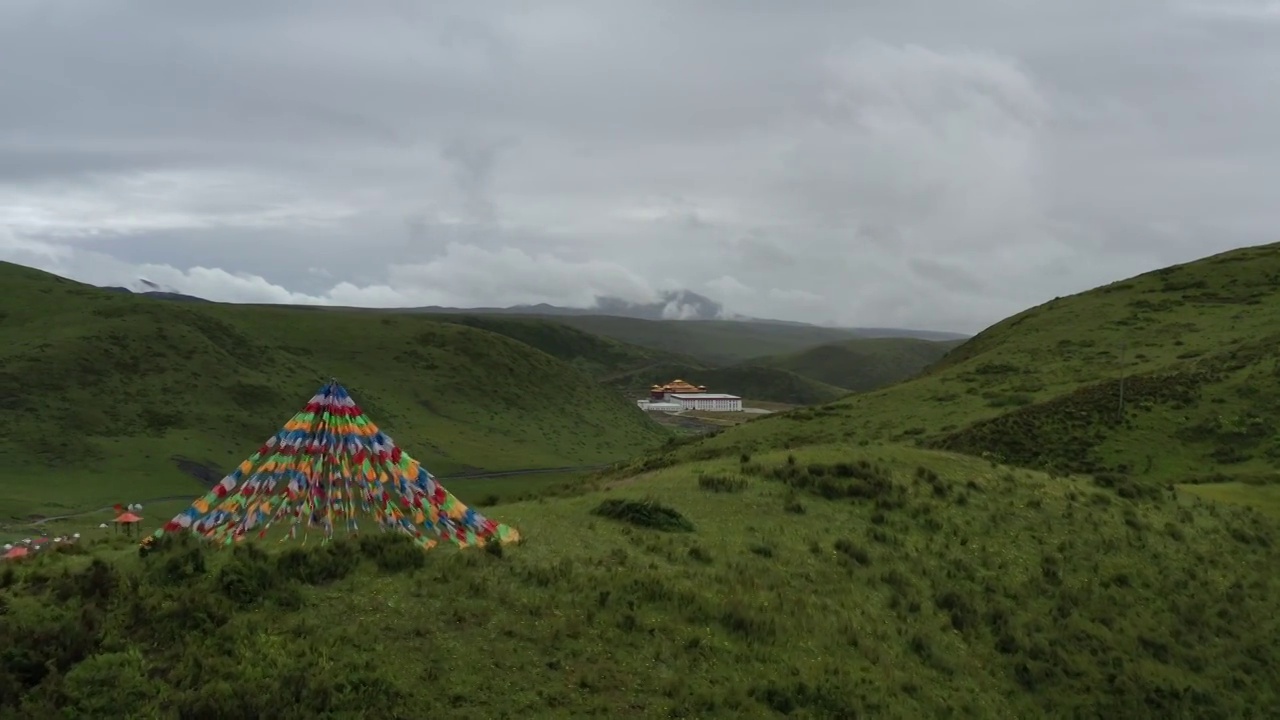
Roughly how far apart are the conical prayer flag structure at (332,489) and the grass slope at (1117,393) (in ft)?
104

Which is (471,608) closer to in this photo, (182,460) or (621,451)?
(182,460)

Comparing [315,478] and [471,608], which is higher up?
[315,478]

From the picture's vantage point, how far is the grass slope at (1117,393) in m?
41.8

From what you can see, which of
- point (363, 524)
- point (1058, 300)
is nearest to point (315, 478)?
point (363, 524)

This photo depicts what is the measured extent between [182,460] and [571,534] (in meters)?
63.3

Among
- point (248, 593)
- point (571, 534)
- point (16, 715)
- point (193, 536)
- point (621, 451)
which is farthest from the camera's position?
point (621, 451)

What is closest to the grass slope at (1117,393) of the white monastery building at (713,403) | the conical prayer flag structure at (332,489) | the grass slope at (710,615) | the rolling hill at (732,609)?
the rolling hill at (732,609)

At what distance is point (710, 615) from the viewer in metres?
15.5

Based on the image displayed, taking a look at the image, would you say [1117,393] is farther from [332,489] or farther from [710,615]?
[332,489]

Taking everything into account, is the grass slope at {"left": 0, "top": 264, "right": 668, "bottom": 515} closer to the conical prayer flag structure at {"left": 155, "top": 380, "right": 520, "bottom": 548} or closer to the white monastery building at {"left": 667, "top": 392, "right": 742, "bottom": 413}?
→ the white monastery building at {"left": 667, "top": 392, "right": 742, "bottom": 413}

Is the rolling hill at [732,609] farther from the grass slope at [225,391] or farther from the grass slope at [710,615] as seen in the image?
the grass slope at [225,391]

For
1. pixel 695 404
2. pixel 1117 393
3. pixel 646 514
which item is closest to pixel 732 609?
pixel 646 514

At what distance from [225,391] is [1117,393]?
82.5m

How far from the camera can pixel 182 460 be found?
234 ft
